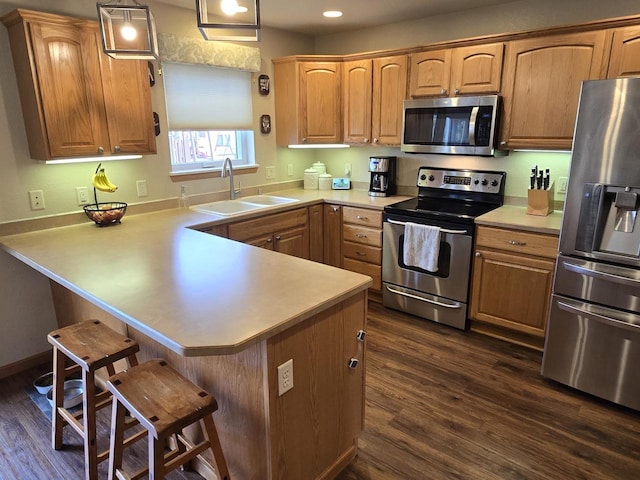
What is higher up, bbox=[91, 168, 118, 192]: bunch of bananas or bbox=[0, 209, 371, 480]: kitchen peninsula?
bbox=[91, 168, 118, 192]: bunch of bananas

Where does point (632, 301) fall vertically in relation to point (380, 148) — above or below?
below

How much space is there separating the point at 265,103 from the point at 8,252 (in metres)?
2.42

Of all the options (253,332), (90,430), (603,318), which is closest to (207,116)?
(90,430)

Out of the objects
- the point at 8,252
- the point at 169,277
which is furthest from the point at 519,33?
the point at 8,252

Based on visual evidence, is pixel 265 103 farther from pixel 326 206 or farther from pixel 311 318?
pixel 311 318

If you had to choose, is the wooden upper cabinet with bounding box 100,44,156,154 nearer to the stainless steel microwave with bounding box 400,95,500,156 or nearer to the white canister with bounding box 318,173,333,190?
the white canister with bounding box 318,173,333,190

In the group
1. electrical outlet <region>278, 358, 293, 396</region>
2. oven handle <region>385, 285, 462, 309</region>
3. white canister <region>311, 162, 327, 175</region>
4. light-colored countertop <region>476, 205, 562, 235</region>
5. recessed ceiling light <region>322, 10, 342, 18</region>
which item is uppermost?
recessed ceiling light <region>322, 10, 342, 18</region>

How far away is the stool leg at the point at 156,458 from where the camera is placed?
140 cm

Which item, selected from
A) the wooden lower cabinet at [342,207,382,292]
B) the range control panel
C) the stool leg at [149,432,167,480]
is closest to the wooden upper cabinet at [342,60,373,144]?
the range control panel

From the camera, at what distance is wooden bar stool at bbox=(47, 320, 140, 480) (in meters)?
1.79

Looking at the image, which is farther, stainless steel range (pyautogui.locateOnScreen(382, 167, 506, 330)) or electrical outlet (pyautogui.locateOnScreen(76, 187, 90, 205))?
stainless steel range (pyautogui.locateOnScreen(382, 167, 506, 330))

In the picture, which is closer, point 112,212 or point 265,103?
point 112,212

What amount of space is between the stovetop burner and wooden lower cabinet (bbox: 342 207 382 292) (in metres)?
0.22

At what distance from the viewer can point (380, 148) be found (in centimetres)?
409
